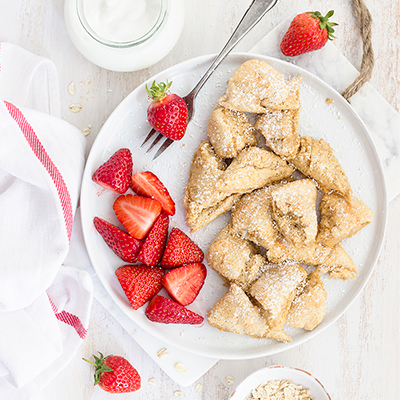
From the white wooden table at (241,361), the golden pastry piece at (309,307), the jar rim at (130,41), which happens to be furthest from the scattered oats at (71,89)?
the golden pastry piece at (309,307)

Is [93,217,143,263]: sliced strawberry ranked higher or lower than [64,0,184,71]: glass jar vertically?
lower

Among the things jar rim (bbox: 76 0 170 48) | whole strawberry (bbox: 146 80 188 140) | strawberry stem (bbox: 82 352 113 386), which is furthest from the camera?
strawberry stem (bbox: 82 352 113 386)

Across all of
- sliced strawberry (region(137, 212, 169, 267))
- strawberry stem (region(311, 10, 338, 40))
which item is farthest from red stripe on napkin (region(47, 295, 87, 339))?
strawberry stem (region(311, 10, 338, 40))

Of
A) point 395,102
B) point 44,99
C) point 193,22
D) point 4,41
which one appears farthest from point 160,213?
point 395,102

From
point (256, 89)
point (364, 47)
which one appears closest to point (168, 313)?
point (256, 89)

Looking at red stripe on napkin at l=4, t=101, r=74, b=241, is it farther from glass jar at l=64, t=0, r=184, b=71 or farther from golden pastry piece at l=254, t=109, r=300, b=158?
golden pastry piece at l=254, t=109, r=300, b=158

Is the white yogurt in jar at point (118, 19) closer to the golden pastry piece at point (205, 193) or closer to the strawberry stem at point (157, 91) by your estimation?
the strawberry stem at point (157, 91)

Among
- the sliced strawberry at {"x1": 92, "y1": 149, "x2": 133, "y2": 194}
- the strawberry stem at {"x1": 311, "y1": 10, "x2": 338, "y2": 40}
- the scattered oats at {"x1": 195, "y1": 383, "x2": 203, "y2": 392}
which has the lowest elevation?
the scattered oats at {"x1": 195, "y1": 383, "x2": 203, "y2": 392}
